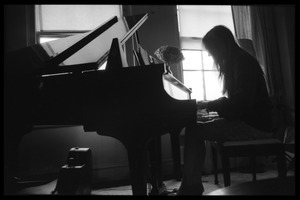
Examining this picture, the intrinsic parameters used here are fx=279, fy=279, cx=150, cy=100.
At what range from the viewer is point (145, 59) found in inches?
89.1

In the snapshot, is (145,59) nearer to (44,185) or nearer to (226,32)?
(226,32)

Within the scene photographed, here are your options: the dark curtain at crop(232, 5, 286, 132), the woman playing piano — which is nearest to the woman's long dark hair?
the woman playing piano

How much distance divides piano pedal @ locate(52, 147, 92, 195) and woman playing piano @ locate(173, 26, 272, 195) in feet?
2.34

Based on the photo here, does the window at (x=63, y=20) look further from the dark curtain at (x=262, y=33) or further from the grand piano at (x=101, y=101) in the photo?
the dark curtain at (x=262, y=33)

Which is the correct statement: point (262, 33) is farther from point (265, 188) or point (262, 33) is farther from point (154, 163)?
point (265, 188)

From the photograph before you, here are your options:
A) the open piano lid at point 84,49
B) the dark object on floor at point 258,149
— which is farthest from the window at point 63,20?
the dark object on floor at point 258,149

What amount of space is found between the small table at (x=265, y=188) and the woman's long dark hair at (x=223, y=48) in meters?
0.78

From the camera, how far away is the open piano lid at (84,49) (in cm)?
177

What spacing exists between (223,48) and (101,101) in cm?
108

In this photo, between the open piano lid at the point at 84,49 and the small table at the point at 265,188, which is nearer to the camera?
the small table at the point at 265,188

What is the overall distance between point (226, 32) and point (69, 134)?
6.71 ft

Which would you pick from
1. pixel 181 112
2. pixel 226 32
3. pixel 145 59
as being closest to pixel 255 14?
pixel 226 32

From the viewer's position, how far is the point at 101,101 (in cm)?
159

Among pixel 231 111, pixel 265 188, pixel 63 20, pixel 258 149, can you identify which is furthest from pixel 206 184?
pixel 63 20
